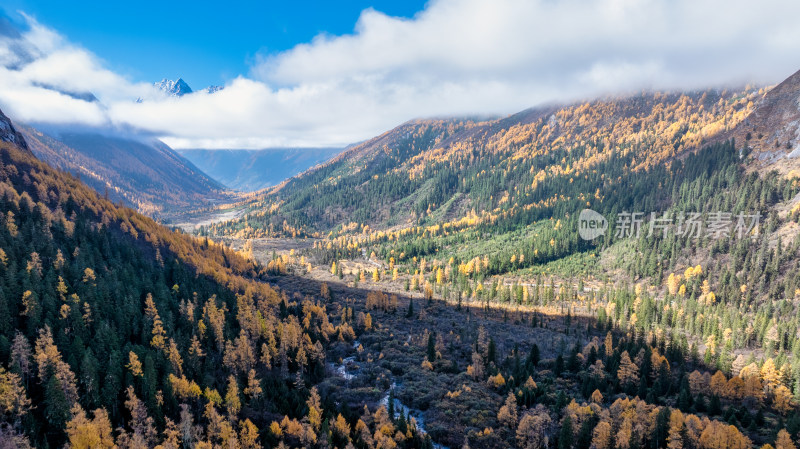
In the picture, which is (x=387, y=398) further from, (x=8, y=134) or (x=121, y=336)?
(x=8, y=134)

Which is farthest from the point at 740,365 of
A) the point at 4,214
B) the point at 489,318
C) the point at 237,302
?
the point at 4,214

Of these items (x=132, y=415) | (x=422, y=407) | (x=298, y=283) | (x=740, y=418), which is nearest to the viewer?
(x=132, y=415)

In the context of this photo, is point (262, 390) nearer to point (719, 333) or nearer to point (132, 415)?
point (132, 415)

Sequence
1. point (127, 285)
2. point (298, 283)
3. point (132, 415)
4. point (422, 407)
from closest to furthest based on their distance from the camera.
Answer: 1. point (132, 415)
2. point (422, 407)
3. point (127, 285)
4. point (298, 283)

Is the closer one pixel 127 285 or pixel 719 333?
pixel 127 285

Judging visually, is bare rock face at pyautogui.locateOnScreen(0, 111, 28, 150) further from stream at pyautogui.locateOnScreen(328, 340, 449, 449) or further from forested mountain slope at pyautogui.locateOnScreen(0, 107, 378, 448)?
stream at pyautogui.locateOnScreen(328, 340, 449, 449)

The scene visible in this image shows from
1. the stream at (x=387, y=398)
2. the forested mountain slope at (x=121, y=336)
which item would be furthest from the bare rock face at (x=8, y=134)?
the stream at (x=387, y=398)

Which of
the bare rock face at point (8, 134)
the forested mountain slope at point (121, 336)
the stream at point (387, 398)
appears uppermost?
the bare rock face at point (8, 134)

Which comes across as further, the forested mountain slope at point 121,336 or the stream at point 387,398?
the stream at point 387,398

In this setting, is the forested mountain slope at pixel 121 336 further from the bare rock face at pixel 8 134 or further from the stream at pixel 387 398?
the bare rock face at pixel 8 134

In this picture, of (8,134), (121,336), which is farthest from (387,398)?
(8,134)

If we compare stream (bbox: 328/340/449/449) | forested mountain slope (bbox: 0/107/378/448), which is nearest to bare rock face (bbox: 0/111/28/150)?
forested mountain slope (bbox: 0/107/378/448)
